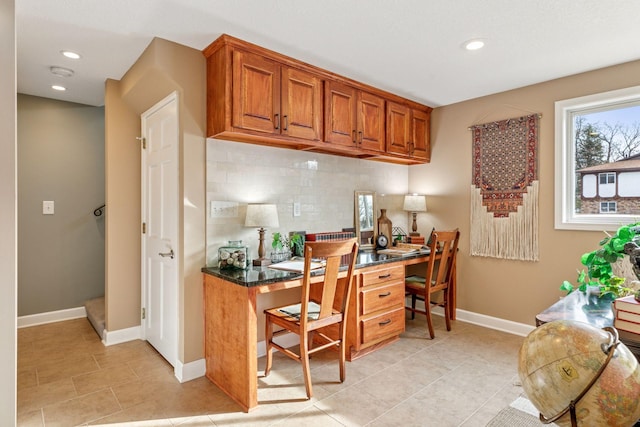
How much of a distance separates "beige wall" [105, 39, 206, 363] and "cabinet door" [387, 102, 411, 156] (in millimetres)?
1856

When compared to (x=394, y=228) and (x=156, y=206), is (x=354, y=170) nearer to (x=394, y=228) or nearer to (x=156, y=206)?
(x=394, y=228)

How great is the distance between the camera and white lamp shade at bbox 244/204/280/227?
2691mm

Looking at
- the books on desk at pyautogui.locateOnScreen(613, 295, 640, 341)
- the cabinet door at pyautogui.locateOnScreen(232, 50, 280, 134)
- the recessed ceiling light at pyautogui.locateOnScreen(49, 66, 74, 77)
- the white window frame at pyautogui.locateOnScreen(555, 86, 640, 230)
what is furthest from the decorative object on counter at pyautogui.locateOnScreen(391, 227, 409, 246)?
the recessed ceiling light at pyautogui.locateOnScreen(49, 66, 74, 77)

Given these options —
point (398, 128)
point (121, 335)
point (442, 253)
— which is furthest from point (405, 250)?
point (121, 335)

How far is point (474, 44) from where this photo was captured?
244 centimetres

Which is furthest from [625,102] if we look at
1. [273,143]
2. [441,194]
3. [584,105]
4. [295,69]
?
[273,143]

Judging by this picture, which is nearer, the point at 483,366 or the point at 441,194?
the point at 483,366

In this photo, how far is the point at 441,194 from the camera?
3980 millimetres

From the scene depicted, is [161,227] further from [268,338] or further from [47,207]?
[47,207]

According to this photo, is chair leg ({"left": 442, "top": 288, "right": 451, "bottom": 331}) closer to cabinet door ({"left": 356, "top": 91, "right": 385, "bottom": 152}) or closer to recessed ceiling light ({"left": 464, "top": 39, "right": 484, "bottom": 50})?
cabinet door ({"left": 356, "top": 91, "right": 385, "bottom": 152})

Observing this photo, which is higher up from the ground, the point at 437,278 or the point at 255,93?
the point at 255,93

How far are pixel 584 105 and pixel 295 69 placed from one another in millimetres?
2446

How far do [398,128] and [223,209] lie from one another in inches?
80.0

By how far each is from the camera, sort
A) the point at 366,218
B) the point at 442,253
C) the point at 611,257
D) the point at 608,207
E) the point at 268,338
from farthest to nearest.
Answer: the point at 366,218 < the point at 442,253 < the point at 608,207 < the point at 268,338 < the point at 611,257
